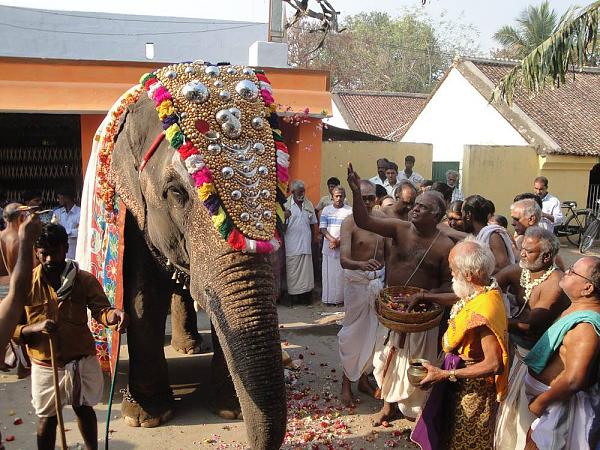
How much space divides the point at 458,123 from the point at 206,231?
17631 millimetres

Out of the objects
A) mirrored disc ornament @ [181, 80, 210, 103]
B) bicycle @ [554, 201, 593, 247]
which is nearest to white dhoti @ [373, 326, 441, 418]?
mirrored disc ornament @ [181, 80, 210, 103]

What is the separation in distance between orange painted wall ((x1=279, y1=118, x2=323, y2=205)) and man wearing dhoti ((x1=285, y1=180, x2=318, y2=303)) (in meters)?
0.77

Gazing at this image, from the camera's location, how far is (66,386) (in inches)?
141

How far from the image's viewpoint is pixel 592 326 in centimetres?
296

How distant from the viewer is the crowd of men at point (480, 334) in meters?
3.10

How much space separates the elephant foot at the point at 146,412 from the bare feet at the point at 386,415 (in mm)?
1677

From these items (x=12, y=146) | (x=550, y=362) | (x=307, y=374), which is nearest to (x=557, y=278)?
(x=550, y=362)

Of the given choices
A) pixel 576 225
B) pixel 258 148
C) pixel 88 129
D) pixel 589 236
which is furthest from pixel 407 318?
pixel 576 225

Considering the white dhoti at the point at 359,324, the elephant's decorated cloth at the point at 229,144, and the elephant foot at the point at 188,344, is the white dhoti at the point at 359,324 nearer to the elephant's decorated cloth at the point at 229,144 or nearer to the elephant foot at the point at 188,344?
the elephant's decorated cloth at the point at 229,144

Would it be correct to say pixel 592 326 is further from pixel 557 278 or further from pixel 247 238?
pixel 247 238

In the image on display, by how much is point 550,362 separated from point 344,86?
35079 millimetres

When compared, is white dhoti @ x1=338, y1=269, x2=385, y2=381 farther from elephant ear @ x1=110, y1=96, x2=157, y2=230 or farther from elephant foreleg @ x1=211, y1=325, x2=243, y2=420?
elephant ear @ x1=110, y1=96, x2=157, y2=230

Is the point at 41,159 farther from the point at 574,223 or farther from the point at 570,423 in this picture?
the point at 574,223

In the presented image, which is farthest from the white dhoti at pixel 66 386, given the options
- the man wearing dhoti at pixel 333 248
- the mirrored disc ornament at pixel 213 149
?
the man wearing dhoti at pixel 333 248
